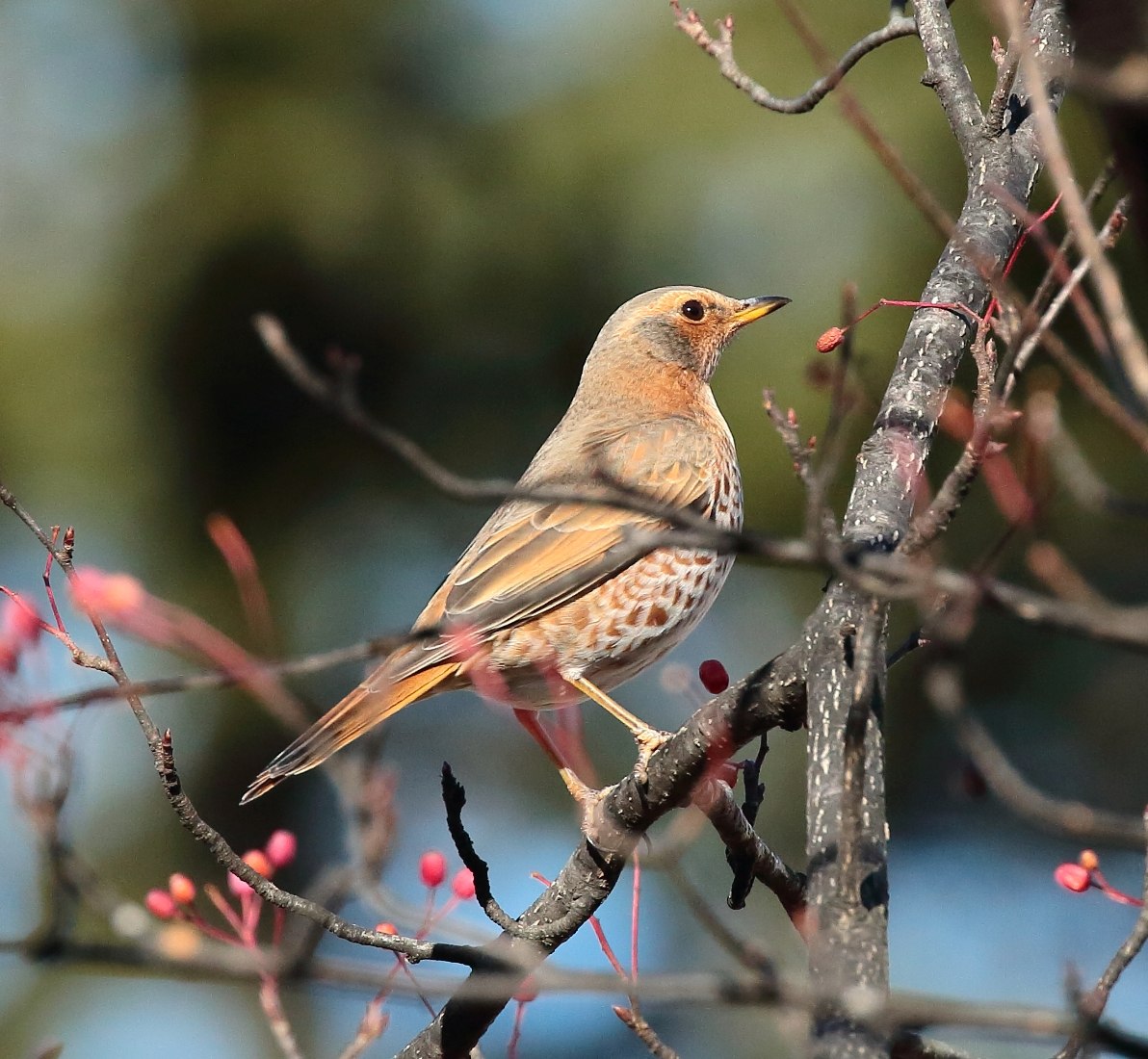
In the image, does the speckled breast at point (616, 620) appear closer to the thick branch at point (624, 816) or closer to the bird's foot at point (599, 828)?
the bird's foot at point (599, 828)

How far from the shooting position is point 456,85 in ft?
32.7

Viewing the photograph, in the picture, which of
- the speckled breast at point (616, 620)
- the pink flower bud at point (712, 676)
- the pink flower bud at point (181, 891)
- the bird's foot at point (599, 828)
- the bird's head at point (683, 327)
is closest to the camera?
the pink flower bud at point (181, 891)

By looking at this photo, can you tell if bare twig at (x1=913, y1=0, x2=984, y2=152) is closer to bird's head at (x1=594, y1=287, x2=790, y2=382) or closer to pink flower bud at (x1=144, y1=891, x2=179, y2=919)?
bird's head at (x1=594, y1=287, x2=790, y2=382)

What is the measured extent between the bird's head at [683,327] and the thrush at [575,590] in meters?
0.18

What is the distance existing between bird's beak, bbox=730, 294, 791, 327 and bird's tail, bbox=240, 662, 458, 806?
7.20 ft

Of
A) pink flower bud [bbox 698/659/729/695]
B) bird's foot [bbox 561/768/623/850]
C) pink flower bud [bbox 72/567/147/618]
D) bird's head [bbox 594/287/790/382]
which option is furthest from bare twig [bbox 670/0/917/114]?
pink flower bud [bbox 72/567/147/618]

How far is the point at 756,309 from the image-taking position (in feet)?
19.2

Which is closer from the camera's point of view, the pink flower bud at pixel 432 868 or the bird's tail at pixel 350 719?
the pink flower bud at pixel 432 868

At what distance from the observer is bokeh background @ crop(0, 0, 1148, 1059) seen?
8.53 m

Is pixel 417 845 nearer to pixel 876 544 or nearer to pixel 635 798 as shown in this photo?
pixel 635 798

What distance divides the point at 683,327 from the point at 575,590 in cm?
183

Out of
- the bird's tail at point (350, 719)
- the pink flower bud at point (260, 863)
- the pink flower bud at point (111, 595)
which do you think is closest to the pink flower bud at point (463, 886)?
the pink flower bud at point (260, 863)

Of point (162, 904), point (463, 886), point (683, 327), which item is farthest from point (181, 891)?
point (683, 327)

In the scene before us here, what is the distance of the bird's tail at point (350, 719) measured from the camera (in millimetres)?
3871
